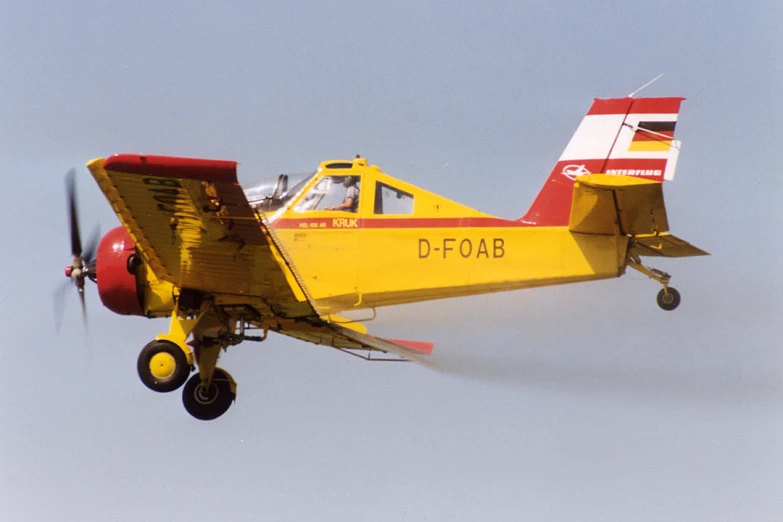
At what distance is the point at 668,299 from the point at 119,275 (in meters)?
6.63

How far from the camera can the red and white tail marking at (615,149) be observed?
1352cm

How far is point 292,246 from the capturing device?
13.4 m

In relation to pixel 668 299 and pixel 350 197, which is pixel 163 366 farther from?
pixel 668 299

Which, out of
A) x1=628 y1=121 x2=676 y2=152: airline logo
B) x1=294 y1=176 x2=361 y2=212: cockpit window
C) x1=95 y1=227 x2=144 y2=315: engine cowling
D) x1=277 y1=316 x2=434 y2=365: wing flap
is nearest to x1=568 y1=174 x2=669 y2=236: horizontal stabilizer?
x1=628 y1=121 x2=676 y2=152: airline logo

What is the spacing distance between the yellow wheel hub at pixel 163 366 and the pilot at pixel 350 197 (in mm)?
2676

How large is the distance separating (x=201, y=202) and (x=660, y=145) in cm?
588

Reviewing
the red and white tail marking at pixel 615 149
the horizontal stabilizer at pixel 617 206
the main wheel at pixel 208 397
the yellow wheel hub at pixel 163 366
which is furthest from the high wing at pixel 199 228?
the horizontal stabilizer at pixel 617 206

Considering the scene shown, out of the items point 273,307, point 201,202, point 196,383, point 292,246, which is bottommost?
point 196,383

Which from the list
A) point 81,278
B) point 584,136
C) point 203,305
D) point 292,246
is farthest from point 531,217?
point 81,278

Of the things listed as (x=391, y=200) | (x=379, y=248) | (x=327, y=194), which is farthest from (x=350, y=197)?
(x=379, y=248)

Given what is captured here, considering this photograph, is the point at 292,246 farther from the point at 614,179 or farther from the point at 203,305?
the point at 614,179

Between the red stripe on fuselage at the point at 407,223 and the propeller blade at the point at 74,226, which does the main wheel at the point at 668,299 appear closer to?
the red stripe on fuselage at the point at 407,223

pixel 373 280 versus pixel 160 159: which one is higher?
pixel 160 159

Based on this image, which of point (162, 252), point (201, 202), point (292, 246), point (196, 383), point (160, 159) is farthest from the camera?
point (196, 383)
